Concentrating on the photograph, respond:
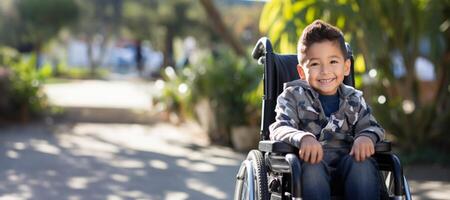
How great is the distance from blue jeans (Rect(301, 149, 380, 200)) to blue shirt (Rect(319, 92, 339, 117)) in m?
0.30

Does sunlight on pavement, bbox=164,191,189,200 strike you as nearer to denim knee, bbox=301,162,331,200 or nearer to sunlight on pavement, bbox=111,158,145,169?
sunlight on pavement, bbox=111,158,145,169

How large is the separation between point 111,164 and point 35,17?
2217 centimetres

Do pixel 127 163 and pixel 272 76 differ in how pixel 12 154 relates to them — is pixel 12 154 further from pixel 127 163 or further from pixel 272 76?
pixel 272 76

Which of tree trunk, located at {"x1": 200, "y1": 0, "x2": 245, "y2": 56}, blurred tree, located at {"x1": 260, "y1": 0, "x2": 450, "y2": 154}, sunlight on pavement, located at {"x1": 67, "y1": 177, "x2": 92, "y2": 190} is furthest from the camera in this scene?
tree trunk, located at {"x1": 200, "y1": 0, "x2": 245, "y2": 56}

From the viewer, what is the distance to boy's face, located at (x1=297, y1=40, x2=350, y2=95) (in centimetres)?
375

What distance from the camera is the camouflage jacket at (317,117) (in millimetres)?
3727

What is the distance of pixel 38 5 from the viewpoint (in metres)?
28.7

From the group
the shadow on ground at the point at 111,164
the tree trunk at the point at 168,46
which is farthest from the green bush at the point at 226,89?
the tree trunk at the point at 168,46

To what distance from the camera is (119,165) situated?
8.16m

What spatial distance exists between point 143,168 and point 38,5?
2224cm

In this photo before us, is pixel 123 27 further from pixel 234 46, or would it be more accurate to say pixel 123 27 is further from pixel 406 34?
pixel 406 34

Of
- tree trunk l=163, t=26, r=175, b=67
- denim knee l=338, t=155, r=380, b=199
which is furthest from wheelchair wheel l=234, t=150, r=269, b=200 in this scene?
tree trunk l=163, t=26, r=175, b=67

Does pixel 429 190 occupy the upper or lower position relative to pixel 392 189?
lower

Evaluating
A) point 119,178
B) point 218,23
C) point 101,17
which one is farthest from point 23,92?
point 101,17
